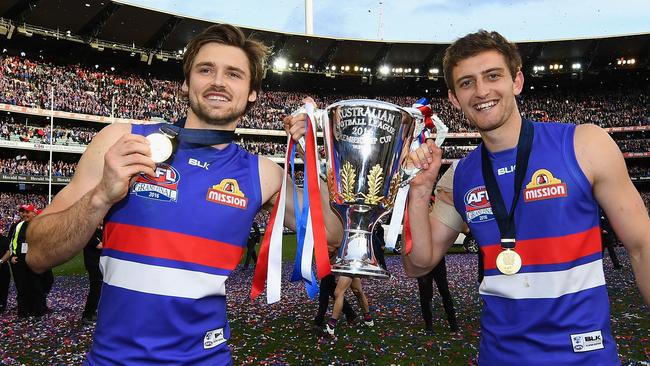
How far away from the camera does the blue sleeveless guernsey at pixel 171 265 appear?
6.63 feet

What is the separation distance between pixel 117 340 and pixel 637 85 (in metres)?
53.7

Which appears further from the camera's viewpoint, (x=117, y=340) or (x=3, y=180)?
(x=3, y=180)

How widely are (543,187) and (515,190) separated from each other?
0.40ft

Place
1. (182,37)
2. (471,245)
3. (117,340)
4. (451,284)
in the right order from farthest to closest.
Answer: (182,37) → (471,245) → (451,284) → (117,340)

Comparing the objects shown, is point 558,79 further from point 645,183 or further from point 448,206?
point 448,206

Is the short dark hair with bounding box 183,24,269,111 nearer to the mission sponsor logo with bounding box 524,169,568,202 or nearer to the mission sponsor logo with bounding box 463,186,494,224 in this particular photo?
the mission sponsor logo with bounding box 463,186,494,224

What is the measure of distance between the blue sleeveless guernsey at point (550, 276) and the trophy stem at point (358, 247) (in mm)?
658

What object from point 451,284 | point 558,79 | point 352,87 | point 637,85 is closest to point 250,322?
point 451,284

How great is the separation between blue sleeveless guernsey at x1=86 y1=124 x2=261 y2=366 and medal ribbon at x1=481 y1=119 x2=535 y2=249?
119 centimetres

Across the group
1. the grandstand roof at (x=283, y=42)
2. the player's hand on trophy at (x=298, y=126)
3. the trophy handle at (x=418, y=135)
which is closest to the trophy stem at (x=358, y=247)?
the trophy handle at (x=418, y=135)

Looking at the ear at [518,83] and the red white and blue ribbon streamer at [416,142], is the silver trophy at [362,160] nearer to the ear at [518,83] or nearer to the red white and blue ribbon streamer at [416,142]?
the red white and blue ribbon streamer at [416,142]

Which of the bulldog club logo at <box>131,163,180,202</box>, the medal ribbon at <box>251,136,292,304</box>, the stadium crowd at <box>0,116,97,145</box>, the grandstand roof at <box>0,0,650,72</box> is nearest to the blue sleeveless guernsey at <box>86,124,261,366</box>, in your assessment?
the bulldog club logo at <box>131,163,180,202</box>

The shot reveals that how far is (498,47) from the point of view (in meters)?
2.40

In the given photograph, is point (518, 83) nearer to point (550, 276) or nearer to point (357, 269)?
point (550, 276)
